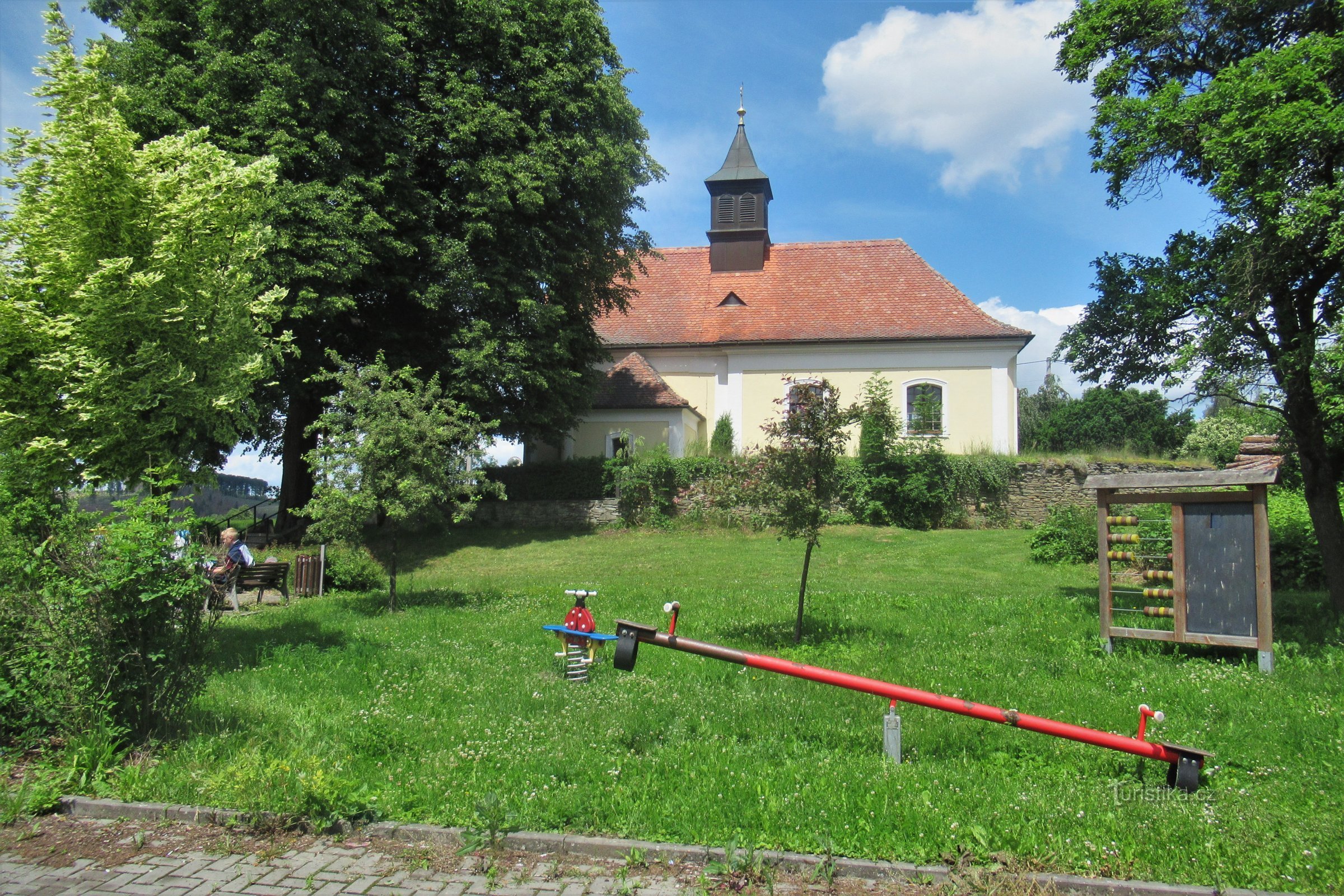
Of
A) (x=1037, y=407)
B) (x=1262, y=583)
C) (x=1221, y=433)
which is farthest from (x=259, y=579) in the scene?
(x=1037, y=407)

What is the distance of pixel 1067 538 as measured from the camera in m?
16.9

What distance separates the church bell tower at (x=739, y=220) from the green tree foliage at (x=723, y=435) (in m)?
7.56

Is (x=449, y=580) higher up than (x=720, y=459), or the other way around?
(x=720, y=459)

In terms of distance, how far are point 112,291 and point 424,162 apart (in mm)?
14687

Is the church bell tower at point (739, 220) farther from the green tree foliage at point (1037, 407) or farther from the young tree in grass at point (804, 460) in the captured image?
the green tree foliage at point (1037, 407)

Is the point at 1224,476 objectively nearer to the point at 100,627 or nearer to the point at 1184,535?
the point at 1184,535

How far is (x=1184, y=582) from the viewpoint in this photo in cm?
916

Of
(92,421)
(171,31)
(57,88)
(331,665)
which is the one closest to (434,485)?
(331,665)

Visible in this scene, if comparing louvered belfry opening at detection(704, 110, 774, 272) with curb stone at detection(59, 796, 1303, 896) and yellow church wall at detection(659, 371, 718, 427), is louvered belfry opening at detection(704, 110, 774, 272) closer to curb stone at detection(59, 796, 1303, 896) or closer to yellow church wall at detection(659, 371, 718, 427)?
yellow church wall at detection(659, 371, 718, 427)

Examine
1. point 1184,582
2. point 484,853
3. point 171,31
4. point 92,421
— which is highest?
point 171,31

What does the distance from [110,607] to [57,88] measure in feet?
18.5

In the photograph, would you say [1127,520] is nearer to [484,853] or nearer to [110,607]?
[484,853]

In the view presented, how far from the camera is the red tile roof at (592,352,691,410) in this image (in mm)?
28734

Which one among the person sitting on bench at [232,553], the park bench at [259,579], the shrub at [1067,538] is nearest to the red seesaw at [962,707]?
the park bench at [259,579]
